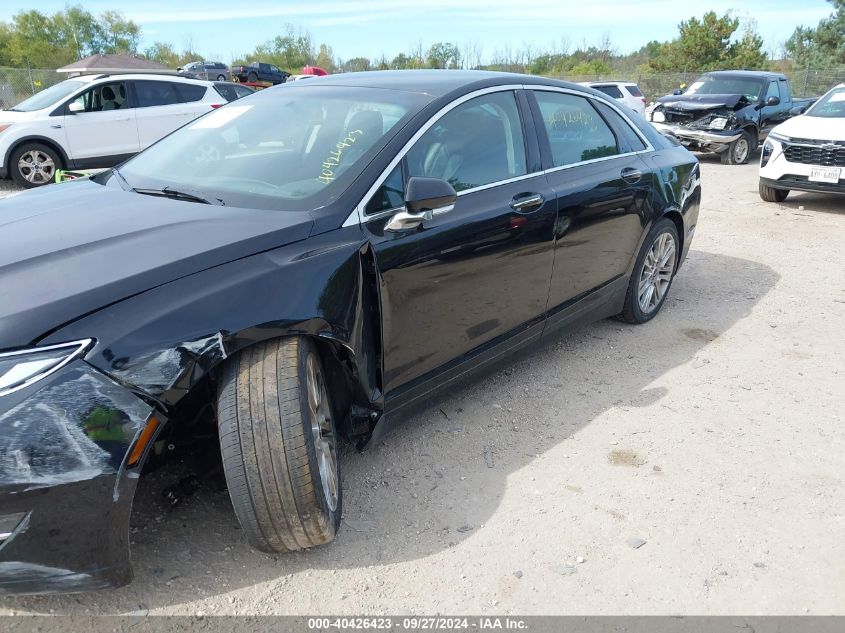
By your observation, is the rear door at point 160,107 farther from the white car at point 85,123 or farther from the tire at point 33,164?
the tire at point 33,164

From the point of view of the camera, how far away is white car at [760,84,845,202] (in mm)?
8453

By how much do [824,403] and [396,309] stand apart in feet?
8.74

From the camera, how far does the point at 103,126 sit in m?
10.5

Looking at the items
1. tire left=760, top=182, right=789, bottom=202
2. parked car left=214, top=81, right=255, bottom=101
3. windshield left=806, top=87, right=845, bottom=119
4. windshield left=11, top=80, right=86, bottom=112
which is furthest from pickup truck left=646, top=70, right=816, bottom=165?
windshield left=11, top=80, right=86, bottom=112

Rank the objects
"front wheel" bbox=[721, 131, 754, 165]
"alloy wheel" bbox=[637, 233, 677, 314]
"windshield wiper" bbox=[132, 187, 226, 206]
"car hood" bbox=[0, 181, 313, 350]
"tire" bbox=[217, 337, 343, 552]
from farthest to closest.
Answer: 1. "front wheel" bbox=[721, 131, 754, 165]
2. "alloy wheel" bbox=[637, 233, 677, 314]
3. "windshield wiper" bbox=[132, 187, 226, 206]
4. "tire" bbox=[217, 337, 343, 552]
5. "car hood" bbox=[0, 181, 313, 350]

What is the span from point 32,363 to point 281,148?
158 cm

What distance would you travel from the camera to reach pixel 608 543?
2719 millimetres

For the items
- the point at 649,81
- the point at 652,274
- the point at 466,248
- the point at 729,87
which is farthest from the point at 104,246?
the point at 649,81

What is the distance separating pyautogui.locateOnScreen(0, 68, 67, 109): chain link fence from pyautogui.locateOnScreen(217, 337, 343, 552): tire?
3034 centimetres

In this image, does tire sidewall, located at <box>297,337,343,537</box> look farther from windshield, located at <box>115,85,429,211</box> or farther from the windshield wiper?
the windshield wiper

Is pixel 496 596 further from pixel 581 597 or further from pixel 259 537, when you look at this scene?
pixel 259 537

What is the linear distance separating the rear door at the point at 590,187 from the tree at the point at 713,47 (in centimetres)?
4005

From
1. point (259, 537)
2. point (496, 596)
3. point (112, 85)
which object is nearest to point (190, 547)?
point (259, 537)

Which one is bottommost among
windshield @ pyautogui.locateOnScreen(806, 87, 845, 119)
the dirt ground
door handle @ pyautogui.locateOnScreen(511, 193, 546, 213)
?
the dirt ground
